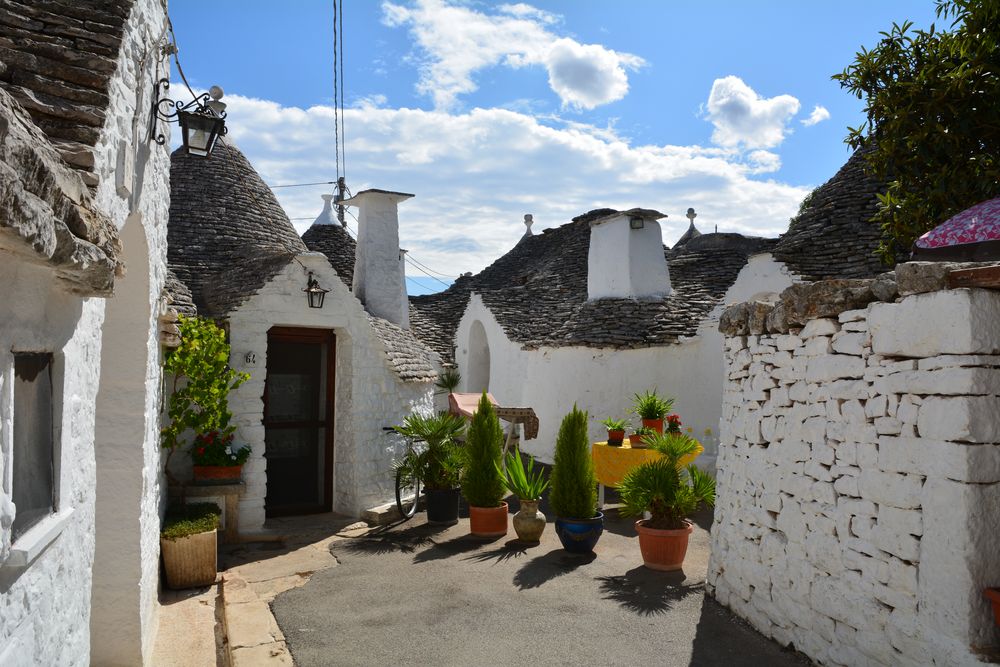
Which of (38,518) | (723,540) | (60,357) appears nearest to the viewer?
(38,518)

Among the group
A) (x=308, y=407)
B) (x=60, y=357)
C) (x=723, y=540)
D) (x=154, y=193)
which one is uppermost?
(x=154, y=193)

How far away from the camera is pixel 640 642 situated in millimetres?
5289

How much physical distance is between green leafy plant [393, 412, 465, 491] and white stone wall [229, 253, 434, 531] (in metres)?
0.46

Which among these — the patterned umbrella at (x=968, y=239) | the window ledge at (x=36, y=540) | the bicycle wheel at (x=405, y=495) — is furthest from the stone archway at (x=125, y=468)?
the patterned umbrella at (x=968, y=239)

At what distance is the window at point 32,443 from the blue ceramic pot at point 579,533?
5518 millimetres

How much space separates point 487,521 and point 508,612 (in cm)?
255

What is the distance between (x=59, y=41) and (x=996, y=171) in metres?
6.28

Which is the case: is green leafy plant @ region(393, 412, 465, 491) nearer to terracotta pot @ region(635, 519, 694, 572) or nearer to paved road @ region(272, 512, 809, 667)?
→ paved road @ region(272, 512, 809, 667)

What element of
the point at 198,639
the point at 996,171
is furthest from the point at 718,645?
the point at 996,171

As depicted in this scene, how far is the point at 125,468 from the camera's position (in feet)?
15.7

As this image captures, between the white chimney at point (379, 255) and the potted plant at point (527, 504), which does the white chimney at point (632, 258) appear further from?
the potted plant at point (527, 504)

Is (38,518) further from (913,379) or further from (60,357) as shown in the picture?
(913,379)

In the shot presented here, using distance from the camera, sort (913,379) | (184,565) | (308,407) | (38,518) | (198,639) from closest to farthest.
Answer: (38,518) → (913,379) → (198,639) → (184,565) → (308,407)

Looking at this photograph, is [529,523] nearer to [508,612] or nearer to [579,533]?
[579,533]
